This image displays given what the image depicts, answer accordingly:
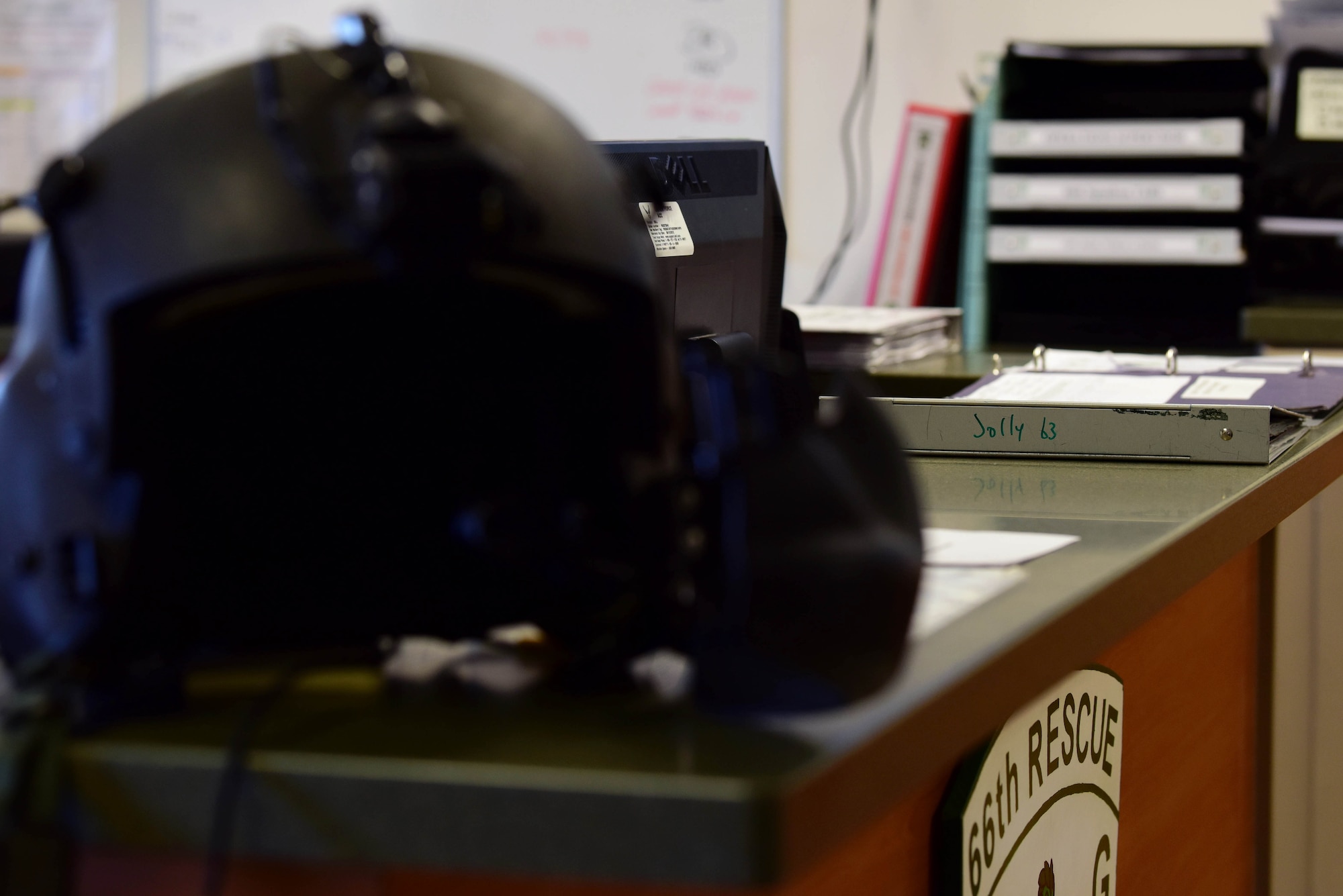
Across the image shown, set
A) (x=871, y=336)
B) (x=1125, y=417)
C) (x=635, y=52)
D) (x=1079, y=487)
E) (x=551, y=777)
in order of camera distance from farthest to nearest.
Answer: (x=635, y=52), (x=871, y=336), (x=1125, y=417), (x=1079, y=487), (x=551, y=777)

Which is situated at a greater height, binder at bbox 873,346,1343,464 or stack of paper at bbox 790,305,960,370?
binder at bbox 873,346,1343,464

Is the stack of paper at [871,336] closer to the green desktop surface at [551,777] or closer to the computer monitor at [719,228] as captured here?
the computer monitor at [719,228]

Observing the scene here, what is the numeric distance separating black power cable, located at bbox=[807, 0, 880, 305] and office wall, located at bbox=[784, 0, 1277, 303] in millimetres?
14

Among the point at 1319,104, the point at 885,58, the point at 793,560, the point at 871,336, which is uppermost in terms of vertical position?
the point at 885,58

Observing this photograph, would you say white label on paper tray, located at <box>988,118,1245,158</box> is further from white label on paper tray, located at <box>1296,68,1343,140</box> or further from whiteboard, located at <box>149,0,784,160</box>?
whiteboard, located at <box>149,0,784,160</box>

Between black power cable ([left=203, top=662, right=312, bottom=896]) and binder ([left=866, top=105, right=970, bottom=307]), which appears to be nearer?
black power cable ([left=203, top=662, right=312, bottom=896])

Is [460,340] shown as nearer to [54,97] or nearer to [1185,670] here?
[1185,670]

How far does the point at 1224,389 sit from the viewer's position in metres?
1.24

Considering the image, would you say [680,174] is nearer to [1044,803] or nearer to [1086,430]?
[1086,430]

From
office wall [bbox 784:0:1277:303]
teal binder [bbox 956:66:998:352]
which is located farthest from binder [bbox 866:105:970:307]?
office wall [bbox 784:0:1277:303]

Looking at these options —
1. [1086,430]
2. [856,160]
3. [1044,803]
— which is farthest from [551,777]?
[856,160]

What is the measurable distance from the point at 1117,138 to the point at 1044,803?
1.77 metres

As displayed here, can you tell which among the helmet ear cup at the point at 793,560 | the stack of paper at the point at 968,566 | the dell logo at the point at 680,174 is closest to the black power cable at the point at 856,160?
the dell logo at the point at 680,174

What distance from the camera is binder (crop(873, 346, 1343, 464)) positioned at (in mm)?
1074
